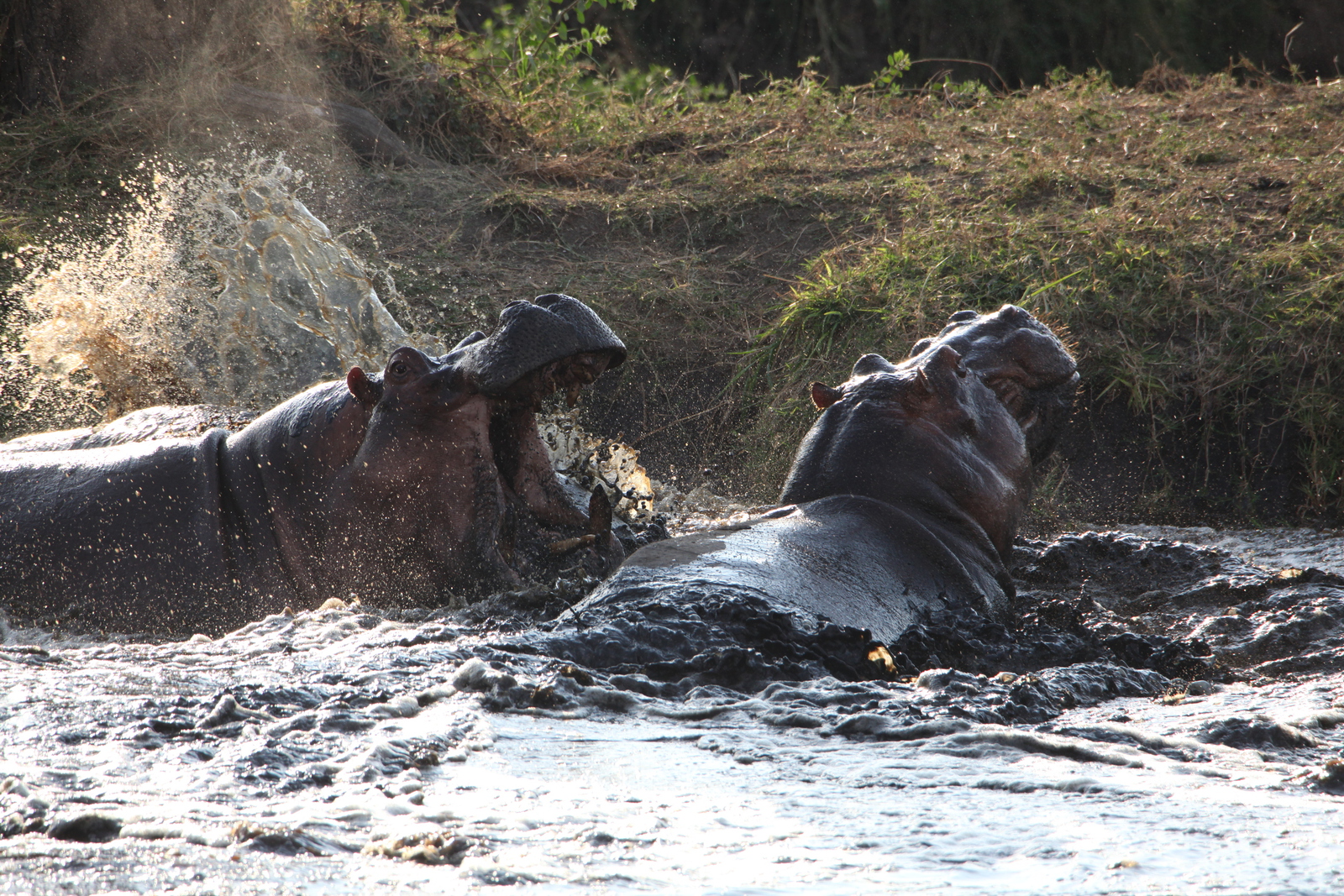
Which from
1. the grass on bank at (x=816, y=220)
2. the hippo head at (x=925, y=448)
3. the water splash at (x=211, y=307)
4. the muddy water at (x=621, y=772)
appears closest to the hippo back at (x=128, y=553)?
the muddy water at (x=621, y=772)

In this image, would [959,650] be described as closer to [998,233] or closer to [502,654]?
[502,654]

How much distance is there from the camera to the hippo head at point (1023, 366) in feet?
11.4

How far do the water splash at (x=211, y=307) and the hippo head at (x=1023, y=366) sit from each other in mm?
2889

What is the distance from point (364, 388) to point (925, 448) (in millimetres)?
1274

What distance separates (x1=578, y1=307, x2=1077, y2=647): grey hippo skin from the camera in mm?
2746

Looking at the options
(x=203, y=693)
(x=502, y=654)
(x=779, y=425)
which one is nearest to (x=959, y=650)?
(x=502, y=654)

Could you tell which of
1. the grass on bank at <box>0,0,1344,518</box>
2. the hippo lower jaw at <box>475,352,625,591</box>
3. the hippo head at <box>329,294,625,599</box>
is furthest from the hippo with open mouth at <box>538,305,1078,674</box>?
the grass on bank at <box>0,0,1344,518</box>

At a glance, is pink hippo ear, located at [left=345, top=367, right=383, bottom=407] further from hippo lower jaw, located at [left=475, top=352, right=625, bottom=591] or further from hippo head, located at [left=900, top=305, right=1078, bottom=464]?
hippo head, located at [left=900, top=305, right=1078, bottom=464]

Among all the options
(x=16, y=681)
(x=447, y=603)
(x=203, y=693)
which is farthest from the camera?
(x=447, y=603)

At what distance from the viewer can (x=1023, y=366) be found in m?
3.50

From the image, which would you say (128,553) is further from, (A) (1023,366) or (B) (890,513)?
(A) (1023,366)

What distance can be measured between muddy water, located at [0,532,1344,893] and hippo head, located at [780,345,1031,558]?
20.1 inches

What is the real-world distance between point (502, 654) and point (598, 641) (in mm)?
169

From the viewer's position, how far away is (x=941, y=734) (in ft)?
7.06
